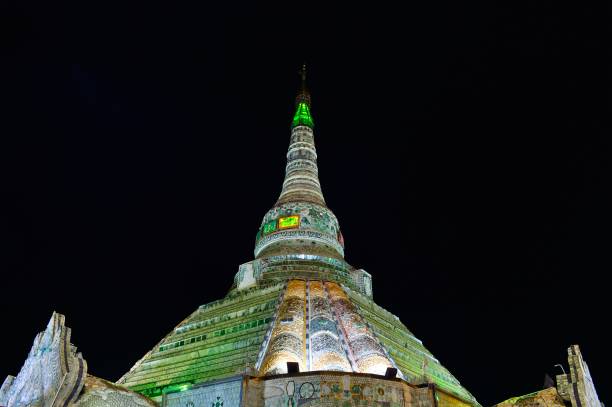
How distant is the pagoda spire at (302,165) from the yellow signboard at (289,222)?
72.3 inches

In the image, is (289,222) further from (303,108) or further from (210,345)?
(303,108)

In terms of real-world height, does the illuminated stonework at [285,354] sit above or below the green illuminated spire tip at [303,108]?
below

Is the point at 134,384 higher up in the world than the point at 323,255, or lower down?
lower down

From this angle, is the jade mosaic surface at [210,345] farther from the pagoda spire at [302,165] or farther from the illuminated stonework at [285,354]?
the pagoda spire at [302,165]

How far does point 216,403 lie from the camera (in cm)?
1788

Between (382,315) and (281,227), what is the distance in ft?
28.6

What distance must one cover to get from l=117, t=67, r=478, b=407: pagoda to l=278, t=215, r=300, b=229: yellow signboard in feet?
0.22

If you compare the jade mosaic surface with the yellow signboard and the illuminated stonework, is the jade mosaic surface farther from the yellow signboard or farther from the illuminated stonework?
the yellow signboard

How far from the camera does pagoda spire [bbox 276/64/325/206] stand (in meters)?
37.8

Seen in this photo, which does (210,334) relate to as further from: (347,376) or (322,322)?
(347,376)

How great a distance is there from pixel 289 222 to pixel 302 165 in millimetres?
6952

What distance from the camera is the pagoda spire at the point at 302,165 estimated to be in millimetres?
37844

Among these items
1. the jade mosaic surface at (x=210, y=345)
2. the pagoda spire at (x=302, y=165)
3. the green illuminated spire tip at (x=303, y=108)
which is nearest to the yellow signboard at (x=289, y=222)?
the pagoda spire at (x=302, y=165)

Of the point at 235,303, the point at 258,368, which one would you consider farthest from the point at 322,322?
the point at 235,303
